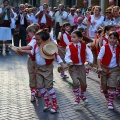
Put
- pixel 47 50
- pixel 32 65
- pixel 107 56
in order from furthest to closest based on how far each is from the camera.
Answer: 1. pixel 32 65
2. pixel 107 56
3. pixel 47 50

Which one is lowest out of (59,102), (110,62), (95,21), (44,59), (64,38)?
(59,102)

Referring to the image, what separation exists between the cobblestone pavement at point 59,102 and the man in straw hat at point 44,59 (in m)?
0.30

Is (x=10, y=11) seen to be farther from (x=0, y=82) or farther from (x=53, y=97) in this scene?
(x=53, y=97)

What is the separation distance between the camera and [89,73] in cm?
1135

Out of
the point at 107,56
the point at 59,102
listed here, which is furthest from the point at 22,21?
the point at 107,56

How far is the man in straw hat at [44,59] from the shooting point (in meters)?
6.96

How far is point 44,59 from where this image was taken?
279 inches

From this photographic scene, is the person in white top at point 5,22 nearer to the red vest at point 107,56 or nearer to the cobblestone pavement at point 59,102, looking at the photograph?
the cobblestone pavement at point 59,102

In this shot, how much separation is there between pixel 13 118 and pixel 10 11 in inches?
359

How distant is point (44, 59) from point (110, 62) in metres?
1.25

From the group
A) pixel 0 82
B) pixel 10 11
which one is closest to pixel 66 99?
pixel 0 82

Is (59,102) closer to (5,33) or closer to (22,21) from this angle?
(5,33)

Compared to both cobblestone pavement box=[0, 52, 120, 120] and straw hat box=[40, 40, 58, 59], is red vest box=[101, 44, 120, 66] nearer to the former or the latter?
cobblestone pavement box=[0, 52, 120, 120]

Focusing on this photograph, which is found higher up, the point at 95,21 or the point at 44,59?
the point at 95,21
